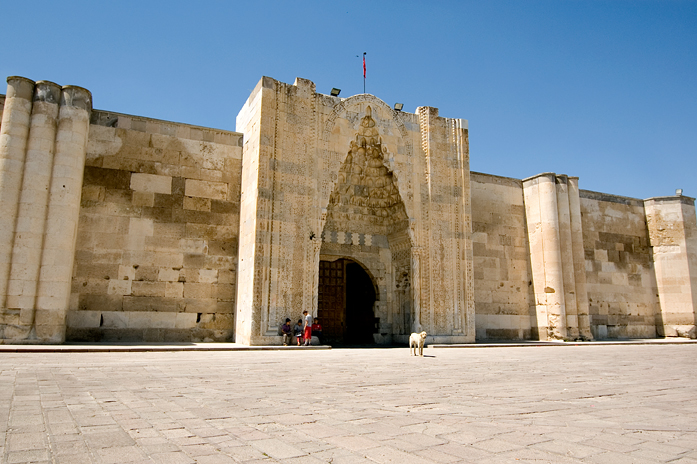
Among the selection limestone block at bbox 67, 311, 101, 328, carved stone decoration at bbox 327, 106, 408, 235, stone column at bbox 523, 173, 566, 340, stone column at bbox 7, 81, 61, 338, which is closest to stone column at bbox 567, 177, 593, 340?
stone column at bbox 523, 173, 566, 340

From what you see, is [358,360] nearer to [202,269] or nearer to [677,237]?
[202,269]

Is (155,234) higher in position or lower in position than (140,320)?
higher

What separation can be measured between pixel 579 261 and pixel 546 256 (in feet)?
4.38

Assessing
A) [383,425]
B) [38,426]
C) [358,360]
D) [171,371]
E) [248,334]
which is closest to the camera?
[38,426]

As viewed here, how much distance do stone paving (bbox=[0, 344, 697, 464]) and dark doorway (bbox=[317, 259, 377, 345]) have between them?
25.5ft

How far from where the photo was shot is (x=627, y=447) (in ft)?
9.88

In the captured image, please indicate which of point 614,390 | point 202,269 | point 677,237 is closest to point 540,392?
point 614,390

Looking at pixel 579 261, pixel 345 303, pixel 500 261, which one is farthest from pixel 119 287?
pixel 579 261

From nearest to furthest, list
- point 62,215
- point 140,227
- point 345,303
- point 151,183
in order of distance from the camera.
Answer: point 62,215 → point 140,227 → point 151,183 → point 345,303

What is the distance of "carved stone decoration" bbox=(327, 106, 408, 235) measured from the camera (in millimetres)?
14781

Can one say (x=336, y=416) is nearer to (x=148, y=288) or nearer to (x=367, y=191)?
(x=148, y=288)

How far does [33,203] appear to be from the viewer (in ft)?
37.1

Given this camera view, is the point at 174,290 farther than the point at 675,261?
No

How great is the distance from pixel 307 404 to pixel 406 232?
10803 millimetres
